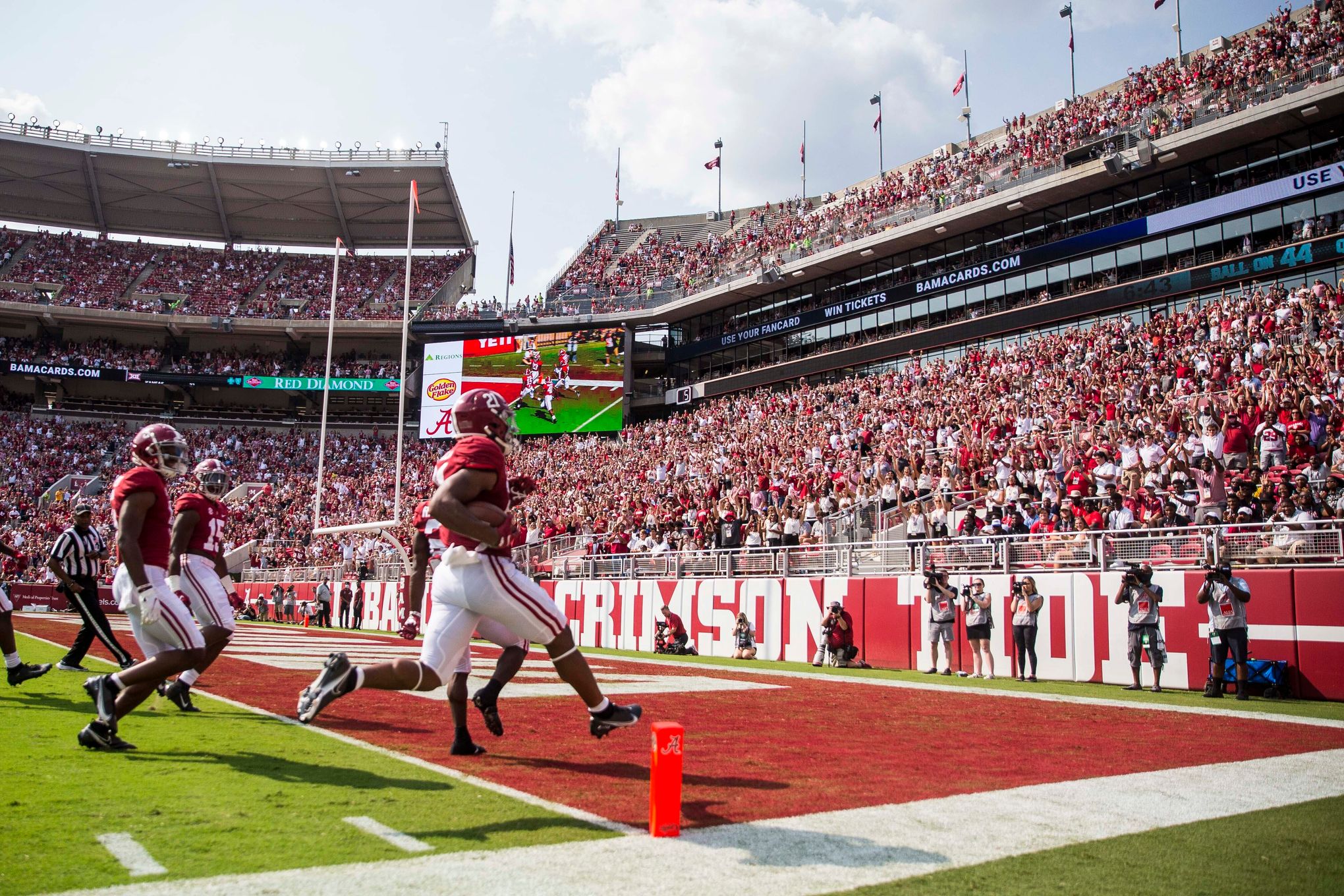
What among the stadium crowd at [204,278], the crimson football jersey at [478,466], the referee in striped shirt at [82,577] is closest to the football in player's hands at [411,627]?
the crimson football jersey at [478,466]

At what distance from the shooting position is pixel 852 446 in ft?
89.3

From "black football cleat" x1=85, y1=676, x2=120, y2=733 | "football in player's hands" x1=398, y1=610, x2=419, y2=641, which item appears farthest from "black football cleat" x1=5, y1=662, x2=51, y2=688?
"football in player's hands" x1=398, y1=610, x2=419, y2=641

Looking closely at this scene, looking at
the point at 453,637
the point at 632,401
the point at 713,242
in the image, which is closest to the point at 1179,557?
the point at 453,637

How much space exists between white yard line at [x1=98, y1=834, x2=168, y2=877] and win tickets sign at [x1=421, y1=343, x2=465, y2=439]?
4013 cm

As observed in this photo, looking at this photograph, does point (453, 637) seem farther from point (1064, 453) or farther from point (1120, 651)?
point (1064, 453)

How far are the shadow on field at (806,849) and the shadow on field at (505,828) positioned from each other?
23.0 inches

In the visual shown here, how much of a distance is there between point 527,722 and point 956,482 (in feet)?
46.1

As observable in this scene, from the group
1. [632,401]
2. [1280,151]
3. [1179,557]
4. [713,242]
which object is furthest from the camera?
[713,242]

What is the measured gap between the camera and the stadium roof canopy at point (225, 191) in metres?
52.9

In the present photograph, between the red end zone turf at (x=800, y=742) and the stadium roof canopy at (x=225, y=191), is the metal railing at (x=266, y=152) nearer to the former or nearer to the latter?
the stadium roof canopy at (x=225, y=191)

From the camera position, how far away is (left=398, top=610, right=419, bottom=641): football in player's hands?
21.4 ft

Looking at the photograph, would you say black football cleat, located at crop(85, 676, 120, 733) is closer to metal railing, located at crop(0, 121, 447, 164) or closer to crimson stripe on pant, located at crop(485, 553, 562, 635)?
crimson stripe on pant, located at crop(485, 553, 562, 635)

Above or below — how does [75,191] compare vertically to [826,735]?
above

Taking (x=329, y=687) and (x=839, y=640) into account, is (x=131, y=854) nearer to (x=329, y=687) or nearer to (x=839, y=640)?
(x=329, y=687)
